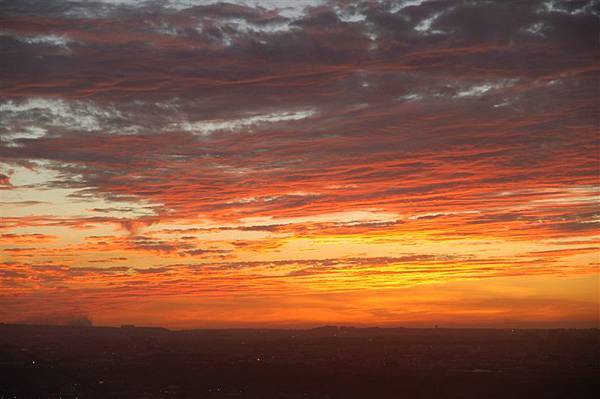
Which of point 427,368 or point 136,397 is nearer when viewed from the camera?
point 136,397

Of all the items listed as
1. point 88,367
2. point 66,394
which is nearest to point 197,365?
point 88,367

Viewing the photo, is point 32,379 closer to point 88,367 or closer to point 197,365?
point 88,367

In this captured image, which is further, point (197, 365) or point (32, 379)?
point (197, 365)

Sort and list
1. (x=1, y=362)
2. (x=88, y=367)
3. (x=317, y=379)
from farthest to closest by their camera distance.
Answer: (x=1, y=362), (x=88, y=367), (x=317, y=379)

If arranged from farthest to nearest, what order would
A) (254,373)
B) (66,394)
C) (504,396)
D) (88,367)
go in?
(88,367), (254,373), (66,394), (504,396)

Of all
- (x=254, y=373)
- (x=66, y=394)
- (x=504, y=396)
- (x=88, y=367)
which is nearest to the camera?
(x=504, y=396)

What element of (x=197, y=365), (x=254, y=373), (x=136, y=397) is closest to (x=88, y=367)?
(x=197, y=365)

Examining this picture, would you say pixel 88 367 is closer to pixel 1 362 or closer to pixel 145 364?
pixel 145 364

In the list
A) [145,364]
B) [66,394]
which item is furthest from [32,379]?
[145,364]

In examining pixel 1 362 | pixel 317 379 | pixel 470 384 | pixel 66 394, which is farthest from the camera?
pixel 1 362
